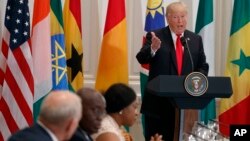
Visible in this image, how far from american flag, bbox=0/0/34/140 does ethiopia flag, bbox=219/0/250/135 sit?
2.00 meters

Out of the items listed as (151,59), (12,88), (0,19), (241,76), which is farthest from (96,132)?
(0,19)

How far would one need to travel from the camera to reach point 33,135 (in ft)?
8.79

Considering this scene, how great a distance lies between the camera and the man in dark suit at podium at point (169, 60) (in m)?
5.22

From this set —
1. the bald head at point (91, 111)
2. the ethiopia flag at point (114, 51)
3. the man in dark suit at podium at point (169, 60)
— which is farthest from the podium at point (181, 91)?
the ethiopia flag at point (114, 51)

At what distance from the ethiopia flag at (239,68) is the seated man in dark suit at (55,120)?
12.8ft

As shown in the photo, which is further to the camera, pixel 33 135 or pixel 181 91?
pixel 181 91

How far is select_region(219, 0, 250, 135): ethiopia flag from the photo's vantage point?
21.2ft

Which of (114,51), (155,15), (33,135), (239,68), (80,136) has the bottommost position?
(239,68)

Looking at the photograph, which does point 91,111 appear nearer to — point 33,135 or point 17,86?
point 33,135

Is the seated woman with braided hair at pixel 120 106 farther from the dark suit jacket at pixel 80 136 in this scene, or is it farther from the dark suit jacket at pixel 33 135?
the dark suit jacket at pixel 33 135

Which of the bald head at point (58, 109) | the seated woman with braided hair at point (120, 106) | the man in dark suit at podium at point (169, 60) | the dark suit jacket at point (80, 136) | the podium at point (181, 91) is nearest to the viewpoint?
the bald head at point (58, 109)

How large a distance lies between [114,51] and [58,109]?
12.6ft

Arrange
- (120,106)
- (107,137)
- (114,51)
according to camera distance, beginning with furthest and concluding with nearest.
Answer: (114,51) < (120,106) < (107,137)

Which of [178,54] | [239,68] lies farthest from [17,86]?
[239,68]
